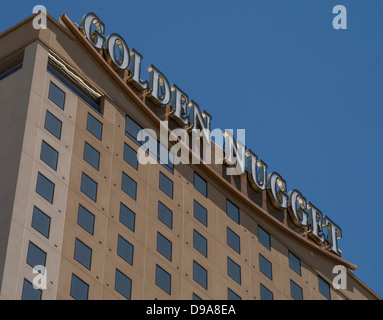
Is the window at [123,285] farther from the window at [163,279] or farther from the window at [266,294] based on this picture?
the window at [266,294]

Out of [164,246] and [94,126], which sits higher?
[94,126]

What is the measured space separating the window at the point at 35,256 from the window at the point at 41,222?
4.65ft

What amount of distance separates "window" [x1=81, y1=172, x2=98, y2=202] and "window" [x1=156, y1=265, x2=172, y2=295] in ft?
23.2

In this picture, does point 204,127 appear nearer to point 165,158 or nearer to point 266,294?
point 165,158

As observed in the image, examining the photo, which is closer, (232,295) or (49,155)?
(49,155)

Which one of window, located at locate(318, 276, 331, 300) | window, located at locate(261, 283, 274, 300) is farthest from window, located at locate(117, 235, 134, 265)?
window, located at locate(318, 276, 331, 300)

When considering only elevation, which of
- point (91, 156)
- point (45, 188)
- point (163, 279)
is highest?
point (91, 156)

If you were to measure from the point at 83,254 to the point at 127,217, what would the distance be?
6.66 metres

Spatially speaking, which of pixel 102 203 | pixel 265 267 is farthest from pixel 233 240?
pixel 102 203

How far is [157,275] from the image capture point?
69688 mm

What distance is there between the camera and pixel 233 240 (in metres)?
80.1

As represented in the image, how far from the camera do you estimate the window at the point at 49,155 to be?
65188 millimetres
